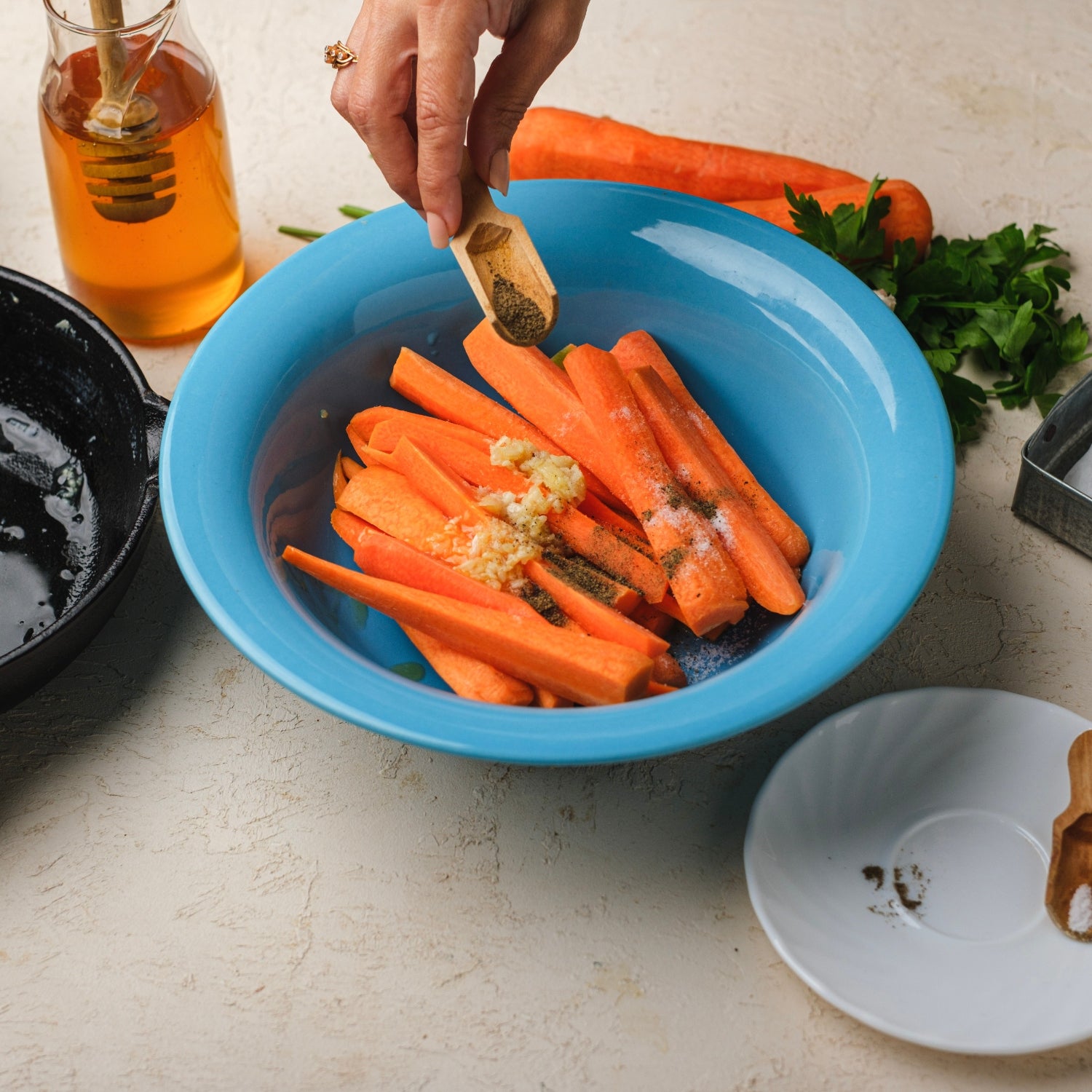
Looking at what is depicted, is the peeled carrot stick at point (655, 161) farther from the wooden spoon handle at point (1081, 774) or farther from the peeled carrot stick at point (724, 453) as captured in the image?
the wooden spoon handle at point (1081, 774)

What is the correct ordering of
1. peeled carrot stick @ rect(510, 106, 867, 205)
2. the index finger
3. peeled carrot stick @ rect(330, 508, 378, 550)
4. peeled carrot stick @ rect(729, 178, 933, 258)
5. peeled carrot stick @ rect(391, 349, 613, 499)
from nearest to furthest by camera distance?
the index finger
peeled carrot stick @ rect(330, 508, 378, 550)
peeled carrot stick @ rect(391, 349, 613, 499)
peeled carrot stick @ rect(729, 178, 933, 258)
peeled carrot stick @ rect(510, 106, 867, 205)

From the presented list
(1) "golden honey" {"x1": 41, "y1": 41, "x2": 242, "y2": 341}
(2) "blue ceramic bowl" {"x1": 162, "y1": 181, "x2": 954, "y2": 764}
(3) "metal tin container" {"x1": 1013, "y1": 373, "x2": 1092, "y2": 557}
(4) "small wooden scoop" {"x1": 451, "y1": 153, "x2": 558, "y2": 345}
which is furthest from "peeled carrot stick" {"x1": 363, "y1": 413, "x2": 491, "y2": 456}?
(3) "metal tin container" {"x1": 1013, "y1": 373, "x2": 1092, "y2": 557}

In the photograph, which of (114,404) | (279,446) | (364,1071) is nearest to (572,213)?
(279,446)

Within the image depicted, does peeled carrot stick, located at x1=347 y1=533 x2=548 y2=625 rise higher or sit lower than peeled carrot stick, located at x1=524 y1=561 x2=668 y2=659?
lower

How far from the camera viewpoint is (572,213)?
69.5 inches

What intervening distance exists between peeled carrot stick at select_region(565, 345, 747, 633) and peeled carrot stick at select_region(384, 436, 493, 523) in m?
0.21

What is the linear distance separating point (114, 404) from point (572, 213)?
2.43 feet

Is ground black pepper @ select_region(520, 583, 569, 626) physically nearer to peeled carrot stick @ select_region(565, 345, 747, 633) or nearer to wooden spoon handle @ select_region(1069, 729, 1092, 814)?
peeled carrot stick @ select_region(565, 345, 747, 633)

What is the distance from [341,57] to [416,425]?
0.50 metres

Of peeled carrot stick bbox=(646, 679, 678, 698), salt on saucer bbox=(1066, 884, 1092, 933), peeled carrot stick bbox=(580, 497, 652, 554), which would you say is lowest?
salt on saucer bbox=(1066, 884, 1092, 933)

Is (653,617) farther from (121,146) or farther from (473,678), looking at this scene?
(121,146)

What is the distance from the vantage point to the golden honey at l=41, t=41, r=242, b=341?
5.91 feet

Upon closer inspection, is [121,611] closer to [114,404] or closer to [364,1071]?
[114,404]

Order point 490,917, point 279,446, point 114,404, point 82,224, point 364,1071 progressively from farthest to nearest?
point 82,224, point 114,404, point 279,446, point 490,917, point 364,1071
